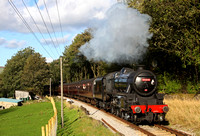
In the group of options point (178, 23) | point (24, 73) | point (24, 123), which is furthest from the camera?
point (24, 73)

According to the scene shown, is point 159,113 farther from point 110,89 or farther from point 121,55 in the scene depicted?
point 121,55

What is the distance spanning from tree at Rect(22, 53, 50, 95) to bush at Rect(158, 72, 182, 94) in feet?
118

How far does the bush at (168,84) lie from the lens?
2231cm

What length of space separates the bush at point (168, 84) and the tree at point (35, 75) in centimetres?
3590

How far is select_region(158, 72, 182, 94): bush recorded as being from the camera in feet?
73.2

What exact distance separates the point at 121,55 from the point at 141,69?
8996 mm

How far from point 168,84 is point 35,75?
37729mm

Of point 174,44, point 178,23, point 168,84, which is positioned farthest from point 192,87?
point 178,23

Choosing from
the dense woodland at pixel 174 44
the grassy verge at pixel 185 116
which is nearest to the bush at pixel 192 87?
the dense woodland at pixel 174 44

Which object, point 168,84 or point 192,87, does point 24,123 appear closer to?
point 168,84

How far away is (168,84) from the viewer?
2281 cm

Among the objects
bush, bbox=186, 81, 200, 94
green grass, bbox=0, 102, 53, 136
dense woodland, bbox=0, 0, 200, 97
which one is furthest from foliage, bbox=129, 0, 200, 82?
green grass, bbox=0, 102, 53, 136

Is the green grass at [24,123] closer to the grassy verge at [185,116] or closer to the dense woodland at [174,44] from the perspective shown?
the dense woodland at [174,44]

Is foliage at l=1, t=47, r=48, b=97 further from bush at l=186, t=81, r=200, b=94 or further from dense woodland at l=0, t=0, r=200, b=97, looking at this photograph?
bush at l=186, t=81, r=200, b=94
